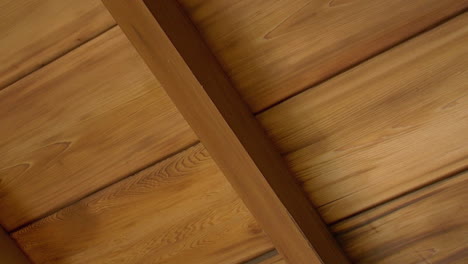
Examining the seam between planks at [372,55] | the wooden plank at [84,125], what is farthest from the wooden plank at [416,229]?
the wooden plank at [84,125]

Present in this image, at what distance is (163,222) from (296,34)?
50cm

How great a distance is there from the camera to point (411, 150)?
1046 millimetres

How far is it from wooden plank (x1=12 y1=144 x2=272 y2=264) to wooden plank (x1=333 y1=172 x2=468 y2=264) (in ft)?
0.67

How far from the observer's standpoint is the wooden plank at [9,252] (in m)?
1.21

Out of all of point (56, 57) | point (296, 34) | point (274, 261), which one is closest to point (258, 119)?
point (296, 34)

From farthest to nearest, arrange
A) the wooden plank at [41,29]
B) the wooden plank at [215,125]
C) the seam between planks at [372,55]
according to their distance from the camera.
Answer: the wooden plank at [41,29]
the seam between planks at [372,55]
the wooden plank at [215,125]

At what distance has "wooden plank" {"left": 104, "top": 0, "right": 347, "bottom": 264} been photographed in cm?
89

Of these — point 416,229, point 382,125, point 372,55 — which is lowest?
point 416,229

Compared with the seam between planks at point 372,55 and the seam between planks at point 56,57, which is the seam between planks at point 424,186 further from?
the seam between planks at point 56,57

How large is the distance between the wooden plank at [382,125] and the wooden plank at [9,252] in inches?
26.0

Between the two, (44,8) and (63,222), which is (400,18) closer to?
(44,8)

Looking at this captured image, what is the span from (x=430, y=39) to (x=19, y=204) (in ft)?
3.18

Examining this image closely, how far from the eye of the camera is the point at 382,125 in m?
1.06

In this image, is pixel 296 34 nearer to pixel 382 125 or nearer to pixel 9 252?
pixel 382 125
